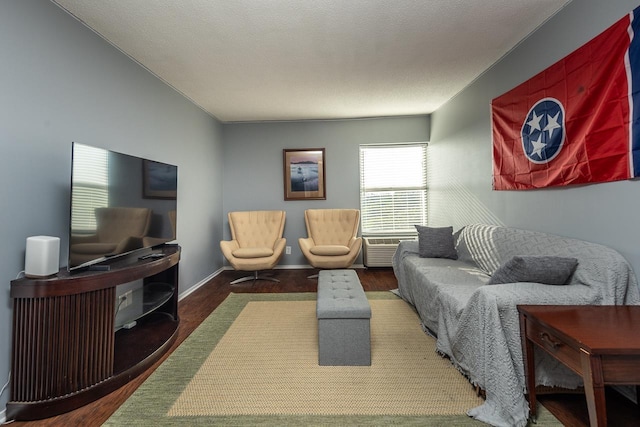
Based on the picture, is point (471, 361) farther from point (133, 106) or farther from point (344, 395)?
point (133, 106)

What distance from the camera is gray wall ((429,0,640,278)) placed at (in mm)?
1639

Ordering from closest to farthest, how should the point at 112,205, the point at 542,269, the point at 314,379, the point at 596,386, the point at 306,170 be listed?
the point at 596,386
the point at 542,269
the point at 314,379
the point at 112,205
the point at 306,170

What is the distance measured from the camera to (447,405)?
4.97ft

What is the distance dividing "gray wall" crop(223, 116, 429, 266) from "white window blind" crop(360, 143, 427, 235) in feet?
0.52

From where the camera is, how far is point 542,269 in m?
1.62

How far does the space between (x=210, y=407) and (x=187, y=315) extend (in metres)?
1.50

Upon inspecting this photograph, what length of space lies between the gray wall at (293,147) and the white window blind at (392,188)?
158mm

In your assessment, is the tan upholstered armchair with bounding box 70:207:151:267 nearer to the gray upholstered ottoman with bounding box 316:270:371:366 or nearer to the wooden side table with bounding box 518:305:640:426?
the gray upholstered ottoman with bounding box 316:270:371:366

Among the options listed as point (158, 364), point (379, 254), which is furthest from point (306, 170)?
point (158, 364)

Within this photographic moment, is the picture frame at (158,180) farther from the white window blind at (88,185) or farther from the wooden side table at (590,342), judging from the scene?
the wooden side table at (590,342)

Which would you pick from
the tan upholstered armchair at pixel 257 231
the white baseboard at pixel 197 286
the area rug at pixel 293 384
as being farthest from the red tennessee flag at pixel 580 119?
the white baseboard at pixel 197 286

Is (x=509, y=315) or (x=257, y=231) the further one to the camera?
(x=257, y=231)

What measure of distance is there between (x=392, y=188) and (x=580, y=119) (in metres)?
2.98

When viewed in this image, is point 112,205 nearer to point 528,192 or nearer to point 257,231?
point 257,231
